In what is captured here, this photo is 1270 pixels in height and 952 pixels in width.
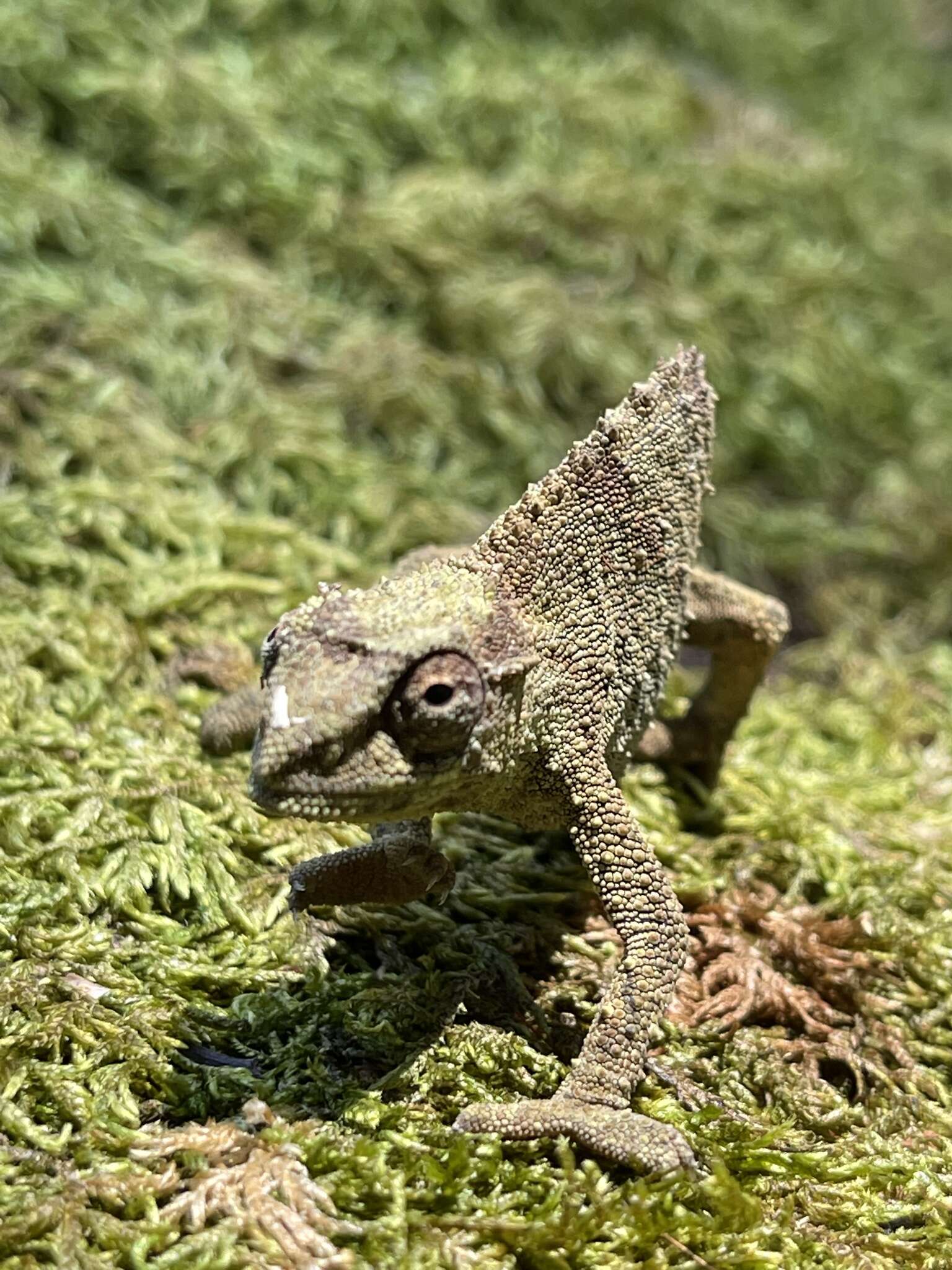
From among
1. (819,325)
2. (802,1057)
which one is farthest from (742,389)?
(802,1057)

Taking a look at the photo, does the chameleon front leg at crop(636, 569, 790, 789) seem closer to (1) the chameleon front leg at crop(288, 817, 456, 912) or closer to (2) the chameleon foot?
(1) the chameleon front leg at crop(288, 817, 456, 912)

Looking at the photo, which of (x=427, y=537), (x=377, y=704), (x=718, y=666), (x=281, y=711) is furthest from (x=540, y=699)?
(x=427, y=537)

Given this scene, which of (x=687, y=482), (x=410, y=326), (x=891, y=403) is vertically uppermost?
(x=891, y=403)

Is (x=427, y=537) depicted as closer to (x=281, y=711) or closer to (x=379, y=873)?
(x=379, y=873)

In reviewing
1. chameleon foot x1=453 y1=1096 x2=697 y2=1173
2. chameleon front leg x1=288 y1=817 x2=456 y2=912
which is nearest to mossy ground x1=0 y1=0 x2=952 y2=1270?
chameleon foot x1=453 y1=1096 x2=697 y2=1173

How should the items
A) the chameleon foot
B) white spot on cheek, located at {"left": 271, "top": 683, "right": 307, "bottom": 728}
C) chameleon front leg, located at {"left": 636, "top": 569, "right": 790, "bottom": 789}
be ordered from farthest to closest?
chameleon front leg, located at {"left": 636, "top": 569, "right": 790, "bottom": 789}, the chameleon foot, white spot on cheek, located at {"left": 271, "top": 683, "right": 307, "bottom": 728}

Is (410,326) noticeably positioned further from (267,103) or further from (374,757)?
(374,757)
